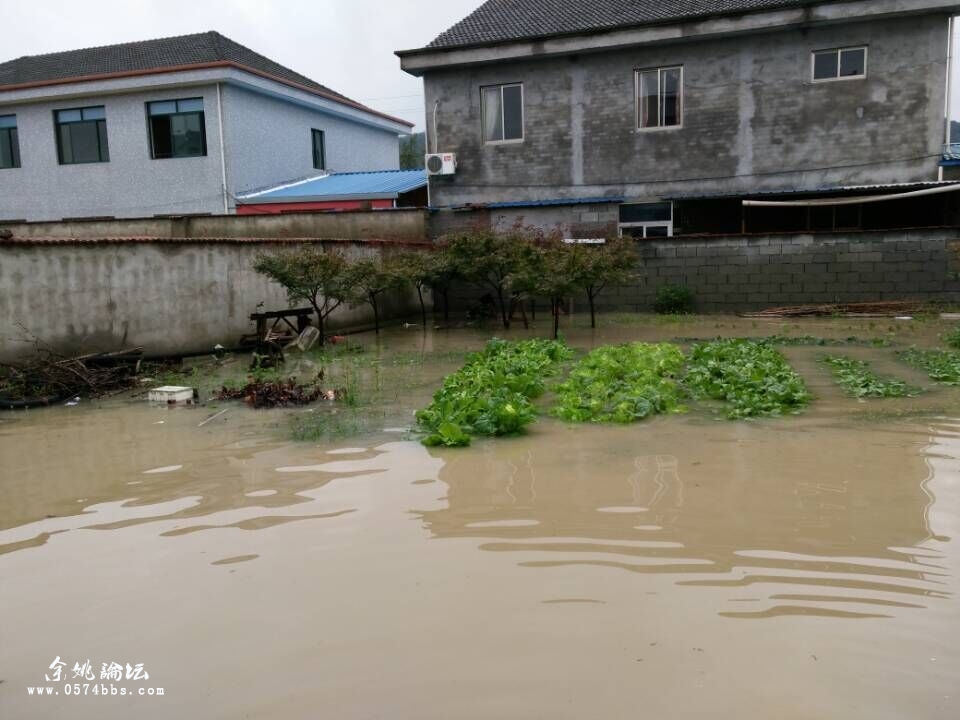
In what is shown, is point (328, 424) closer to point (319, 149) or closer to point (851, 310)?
point (851, 310)

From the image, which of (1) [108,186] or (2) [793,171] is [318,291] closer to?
(2) [793,171]

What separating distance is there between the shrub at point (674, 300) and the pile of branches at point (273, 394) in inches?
407

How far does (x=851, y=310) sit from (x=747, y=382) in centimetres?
945

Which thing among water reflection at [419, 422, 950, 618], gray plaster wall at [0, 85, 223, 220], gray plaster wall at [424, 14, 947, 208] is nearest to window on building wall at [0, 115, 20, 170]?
gray plaster wall at [0, 85, 223, 220]

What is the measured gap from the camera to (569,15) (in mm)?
20422

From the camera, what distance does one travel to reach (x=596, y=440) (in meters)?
6.93

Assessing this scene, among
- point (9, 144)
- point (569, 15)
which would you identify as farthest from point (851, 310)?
point (9, 144)

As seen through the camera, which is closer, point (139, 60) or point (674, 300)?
point (674, 300)

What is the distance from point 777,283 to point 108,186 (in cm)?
1872

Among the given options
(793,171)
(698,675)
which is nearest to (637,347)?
(698,675)

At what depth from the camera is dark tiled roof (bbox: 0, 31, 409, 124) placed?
942 inches

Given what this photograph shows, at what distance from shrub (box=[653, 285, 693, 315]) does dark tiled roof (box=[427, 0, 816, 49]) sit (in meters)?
6.01

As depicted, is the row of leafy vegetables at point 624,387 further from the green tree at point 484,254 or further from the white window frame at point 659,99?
the white window frame at point 659,99

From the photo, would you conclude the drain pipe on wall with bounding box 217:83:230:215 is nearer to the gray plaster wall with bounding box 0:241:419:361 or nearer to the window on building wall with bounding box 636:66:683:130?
the gray plaster wall with bounding box 0:241:419:361
